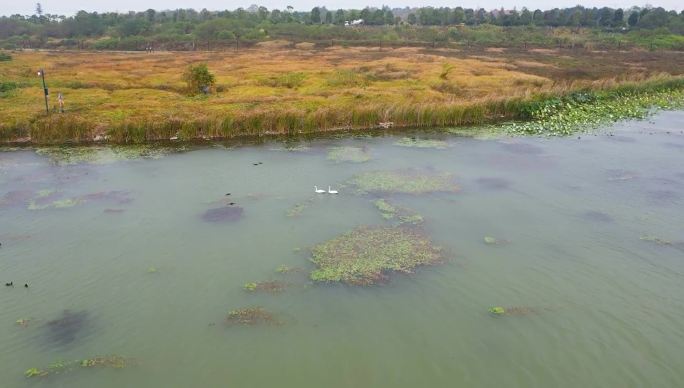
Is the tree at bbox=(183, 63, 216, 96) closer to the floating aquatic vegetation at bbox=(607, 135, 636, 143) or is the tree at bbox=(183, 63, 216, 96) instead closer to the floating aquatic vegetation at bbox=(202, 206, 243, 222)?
the floating aquatic vegetation at bbox=(202, 206, 243, 222)

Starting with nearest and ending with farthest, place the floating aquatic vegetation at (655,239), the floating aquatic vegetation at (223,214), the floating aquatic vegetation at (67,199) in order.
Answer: the floating aquatic vegetation at (655,239) → the floating aquatic vegetation at (223,214) → the floating aquatic vegetation at (67,199)

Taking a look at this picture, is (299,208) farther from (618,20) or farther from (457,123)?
(618,20)

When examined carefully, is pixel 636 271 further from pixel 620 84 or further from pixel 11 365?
pixel 620 84

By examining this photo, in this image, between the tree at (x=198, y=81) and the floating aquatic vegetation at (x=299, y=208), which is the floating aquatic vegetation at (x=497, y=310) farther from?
the tree at (x=198, y=81)

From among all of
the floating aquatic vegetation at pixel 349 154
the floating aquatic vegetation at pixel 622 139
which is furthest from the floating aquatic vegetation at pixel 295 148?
the floating aquatic vegetation at pixel 622 139

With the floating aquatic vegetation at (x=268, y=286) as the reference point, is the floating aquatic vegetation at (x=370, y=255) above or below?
above

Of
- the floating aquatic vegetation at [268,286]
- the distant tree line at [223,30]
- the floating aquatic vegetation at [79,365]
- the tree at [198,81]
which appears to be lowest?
the floating aquatic vegetation at [79,365]
